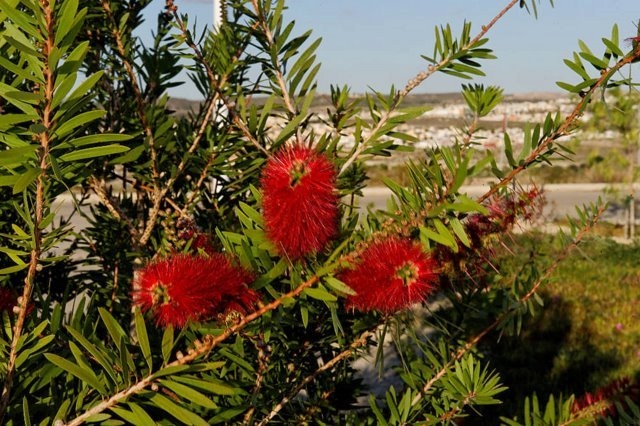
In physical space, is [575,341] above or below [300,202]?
below

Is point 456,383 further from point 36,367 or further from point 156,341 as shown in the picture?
point 36,367

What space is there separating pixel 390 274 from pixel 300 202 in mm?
111

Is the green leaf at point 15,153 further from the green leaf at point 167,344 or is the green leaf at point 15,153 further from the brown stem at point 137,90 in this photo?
the brown stem at point 137,90

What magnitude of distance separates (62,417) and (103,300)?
Answer: 721 millimetres

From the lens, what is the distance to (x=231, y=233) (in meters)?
0.79

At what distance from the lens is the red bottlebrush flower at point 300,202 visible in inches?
25.4

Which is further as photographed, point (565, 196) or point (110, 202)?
point (565, 196)

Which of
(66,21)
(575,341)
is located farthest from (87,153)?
(575,341)

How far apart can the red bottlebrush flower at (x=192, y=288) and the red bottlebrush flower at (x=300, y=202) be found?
6 cm

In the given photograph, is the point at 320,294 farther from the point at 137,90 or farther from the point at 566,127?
the point at 137,90

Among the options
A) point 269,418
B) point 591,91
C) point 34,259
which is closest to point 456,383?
point 269,418

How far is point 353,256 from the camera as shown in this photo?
0.69 meters

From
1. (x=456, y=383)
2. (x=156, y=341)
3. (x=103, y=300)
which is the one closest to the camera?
(x=156, y=341)

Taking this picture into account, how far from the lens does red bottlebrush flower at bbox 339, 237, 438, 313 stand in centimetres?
67
